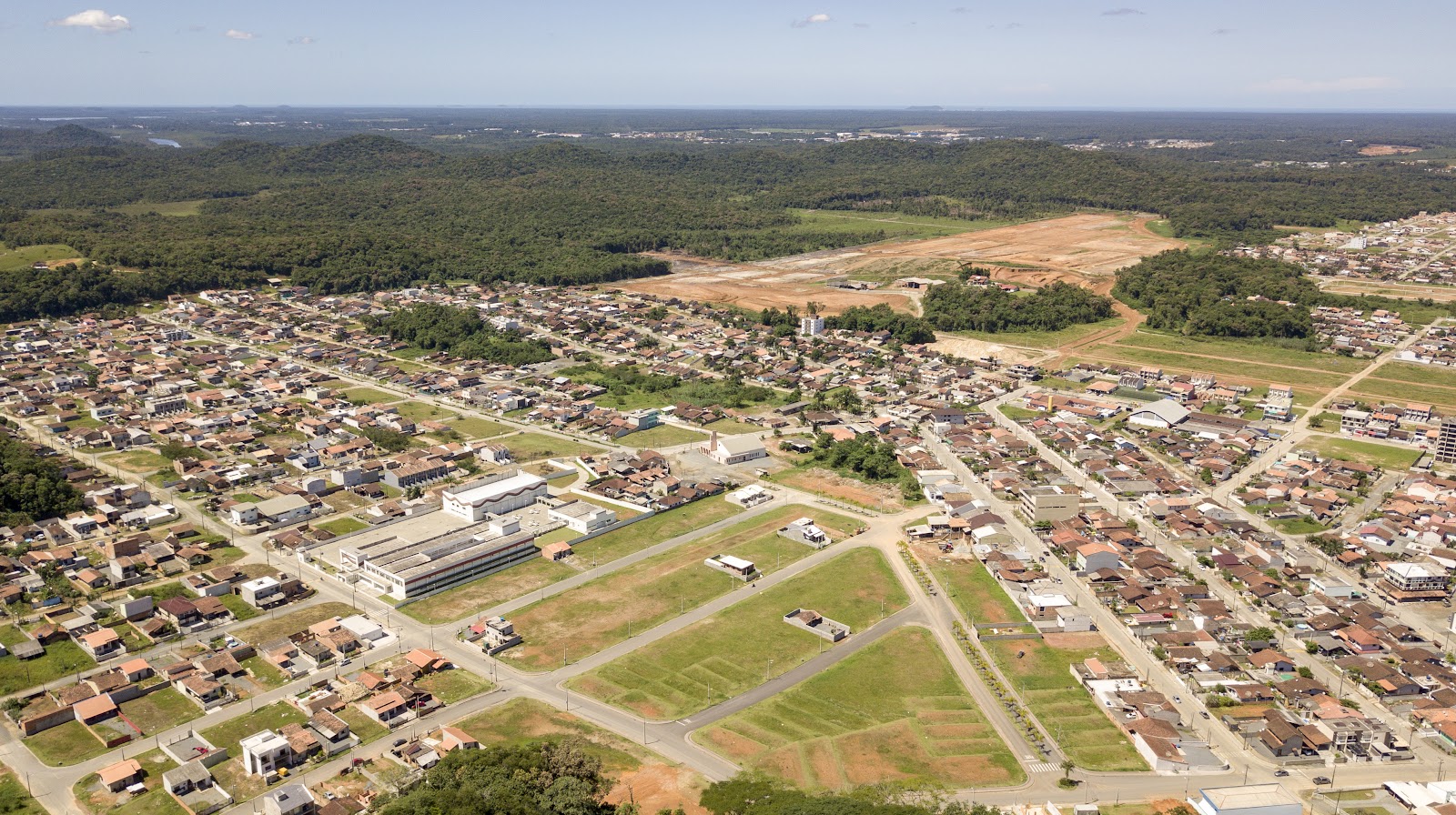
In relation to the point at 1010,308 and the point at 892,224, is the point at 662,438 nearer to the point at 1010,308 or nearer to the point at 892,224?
the point at 1010,308

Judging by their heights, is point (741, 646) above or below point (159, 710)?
above

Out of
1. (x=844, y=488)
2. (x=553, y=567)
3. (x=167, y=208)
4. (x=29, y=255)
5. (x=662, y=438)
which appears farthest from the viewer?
(x=167, y=208)

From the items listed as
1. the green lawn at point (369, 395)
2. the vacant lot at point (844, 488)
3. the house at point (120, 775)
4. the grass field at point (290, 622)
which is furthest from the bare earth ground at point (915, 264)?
the house at point (120, 775)

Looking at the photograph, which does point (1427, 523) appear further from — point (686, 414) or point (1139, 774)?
point (686, 414)

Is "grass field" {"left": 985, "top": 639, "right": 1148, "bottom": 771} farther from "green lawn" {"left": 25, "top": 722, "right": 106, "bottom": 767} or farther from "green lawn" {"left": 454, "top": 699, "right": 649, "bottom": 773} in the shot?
"green lawn" {"left": 25, "top": 722, "right": 106, "bottom": 767}

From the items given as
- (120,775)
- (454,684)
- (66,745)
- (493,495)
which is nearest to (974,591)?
(454,684)

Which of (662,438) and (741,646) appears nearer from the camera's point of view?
(741,646)
